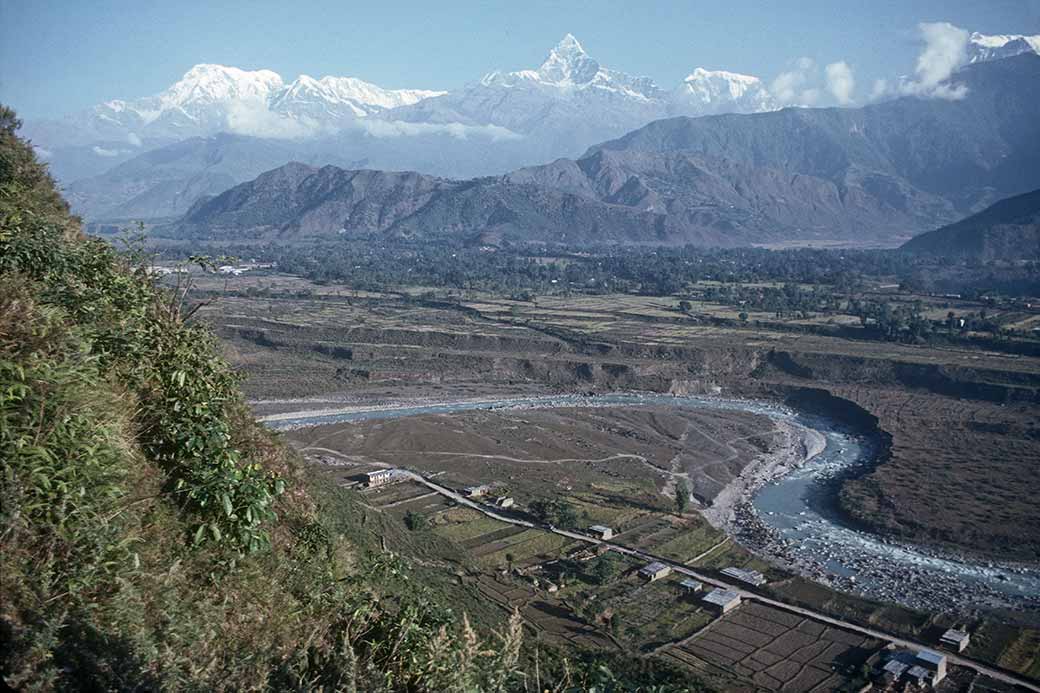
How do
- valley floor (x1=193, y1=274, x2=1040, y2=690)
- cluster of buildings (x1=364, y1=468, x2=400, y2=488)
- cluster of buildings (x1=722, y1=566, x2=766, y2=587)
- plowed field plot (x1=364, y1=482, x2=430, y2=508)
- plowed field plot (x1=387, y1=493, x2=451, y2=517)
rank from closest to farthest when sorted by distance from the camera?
valley floor (x1=193, y1=274, x2=1040, y2=690)
cluster of buildings (x1=722, y1=566, x2=766, y2=587)
plowed field plot (x1=387, y1=493, x2=451, y2=517)
plowed field plot (x1=364, y1=482, x2=430, y2=508)
cluster of buildings (x1=364, y1=468, x2=400, y2=488)

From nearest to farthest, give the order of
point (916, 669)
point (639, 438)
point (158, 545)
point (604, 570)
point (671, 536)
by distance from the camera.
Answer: point (158, 545), point (916, 669), point (604, 570), point (671, 536), point (639, 438)

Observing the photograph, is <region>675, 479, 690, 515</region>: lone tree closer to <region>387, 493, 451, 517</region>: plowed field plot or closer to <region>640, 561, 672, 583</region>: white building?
<region>640, 561, 672, 583</region>: white building

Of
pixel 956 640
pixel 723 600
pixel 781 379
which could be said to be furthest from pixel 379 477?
pixel 781 379

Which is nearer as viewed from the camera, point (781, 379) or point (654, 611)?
point (654, 611)

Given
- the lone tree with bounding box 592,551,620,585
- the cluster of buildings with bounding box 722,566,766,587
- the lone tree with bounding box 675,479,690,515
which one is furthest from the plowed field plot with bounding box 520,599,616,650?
the lone tree with bounding box 675,479,690,515

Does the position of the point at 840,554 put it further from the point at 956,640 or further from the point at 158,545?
the point at 158,545

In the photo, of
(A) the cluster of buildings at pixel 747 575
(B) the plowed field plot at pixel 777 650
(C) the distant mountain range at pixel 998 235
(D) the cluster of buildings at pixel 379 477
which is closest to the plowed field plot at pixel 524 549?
(A) the cluster of buildings at pixel 747 575

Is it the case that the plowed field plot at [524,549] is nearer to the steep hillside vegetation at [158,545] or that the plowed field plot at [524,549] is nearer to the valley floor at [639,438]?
the valley floor at [639,438]

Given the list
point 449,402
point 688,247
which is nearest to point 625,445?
point 449,402
